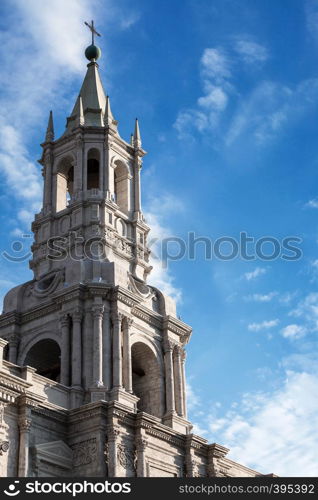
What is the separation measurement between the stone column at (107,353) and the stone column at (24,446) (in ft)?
22.6

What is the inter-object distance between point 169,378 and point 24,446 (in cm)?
1262

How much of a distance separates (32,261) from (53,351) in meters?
6.14

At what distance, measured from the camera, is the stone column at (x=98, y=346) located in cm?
4500

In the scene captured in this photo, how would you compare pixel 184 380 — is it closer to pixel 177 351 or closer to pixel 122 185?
pixel 177 351

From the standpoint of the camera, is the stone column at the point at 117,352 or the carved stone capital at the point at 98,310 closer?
the stone column at the point at 117,352

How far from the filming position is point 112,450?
41031 mm

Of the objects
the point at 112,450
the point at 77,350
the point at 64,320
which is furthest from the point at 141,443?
the point at 64,320

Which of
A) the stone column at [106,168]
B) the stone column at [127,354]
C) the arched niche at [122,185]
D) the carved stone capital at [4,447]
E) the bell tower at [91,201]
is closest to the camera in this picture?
the carved stone capital at [4,447]

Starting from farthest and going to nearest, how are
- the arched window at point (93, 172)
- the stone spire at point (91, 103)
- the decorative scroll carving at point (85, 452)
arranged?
the arched window at point (93, 172) → the stone spire at point (91, 103) → the decorative scroll carving at point (85, 452)

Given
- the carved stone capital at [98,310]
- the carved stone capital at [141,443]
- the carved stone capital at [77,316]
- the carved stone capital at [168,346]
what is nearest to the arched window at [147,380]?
the carved stone capital at [168,346]

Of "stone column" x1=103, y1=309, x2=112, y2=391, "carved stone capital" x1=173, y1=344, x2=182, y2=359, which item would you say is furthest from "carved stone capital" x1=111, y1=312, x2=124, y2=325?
"carved stone capital" x1=173, y1=344, x2=182, y2=359

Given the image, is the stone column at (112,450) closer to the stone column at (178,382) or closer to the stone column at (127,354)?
the stone column at (127,354)

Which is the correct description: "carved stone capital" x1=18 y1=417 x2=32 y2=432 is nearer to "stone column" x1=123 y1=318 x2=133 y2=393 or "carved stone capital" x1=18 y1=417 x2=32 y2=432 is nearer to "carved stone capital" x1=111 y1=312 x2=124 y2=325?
"stone column" x1=123 y1=318 x2=133 y2=393

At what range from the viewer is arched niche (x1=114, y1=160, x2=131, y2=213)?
56.1 m
